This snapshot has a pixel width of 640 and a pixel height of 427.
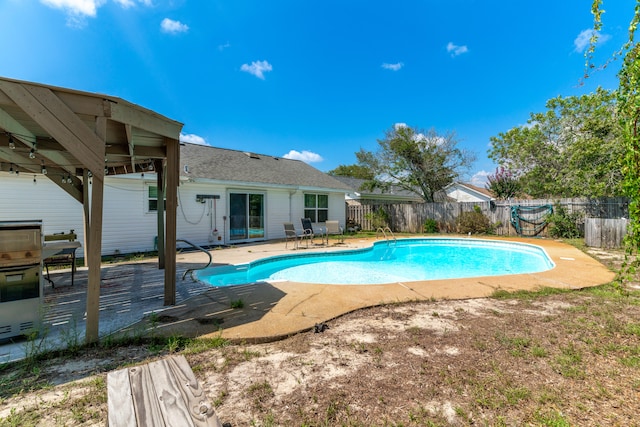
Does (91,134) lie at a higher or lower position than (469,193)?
lower

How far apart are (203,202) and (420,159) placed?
15.5 metres

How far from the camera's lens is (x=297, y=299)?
4461 mm

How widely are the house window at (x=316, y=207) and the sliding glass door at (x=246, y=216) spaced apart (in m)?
3.07

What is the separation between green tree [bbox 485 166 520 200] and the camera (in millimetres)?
19961

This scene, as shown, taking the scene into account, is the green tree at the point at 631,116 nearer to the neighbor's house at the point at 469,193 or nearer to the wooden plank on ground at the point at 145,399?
the wooden plank on ground at the point at 145,399

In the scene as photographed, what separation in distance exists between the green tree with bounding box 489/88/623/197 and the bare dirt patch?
12901 mm

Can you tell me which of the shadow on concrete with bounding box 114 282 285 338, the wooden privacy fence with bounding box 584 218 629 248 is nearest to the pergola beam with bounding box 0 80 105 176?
the shadow on concrete with bounding box 114 282 285 338

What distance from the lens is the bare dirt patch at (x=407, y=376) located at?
1.95 meters

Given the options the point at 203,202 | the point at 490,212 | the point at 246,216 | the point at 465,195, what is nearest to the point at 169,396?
the point at 203,202

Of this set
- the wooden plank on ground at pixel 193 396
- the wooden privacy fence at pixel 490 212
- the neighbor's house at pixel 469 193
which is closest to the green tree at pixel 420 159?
the wooden privacy fence at pixel 490 212

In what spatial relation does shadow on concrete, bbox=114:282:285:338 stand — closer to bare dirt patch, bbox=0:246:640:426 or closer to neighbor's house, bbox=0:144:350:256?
bare dirt patch, bbox=0:246:640:426

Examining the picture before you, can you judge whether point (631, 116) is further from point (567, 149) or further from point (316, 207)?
point (567, 149)

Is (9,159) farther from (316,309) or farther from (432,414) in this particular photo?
(432,414)

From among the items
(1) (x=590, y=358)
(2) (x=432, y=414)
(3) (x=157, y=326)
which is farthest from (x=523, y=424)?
(3) (x=157, y=326)
